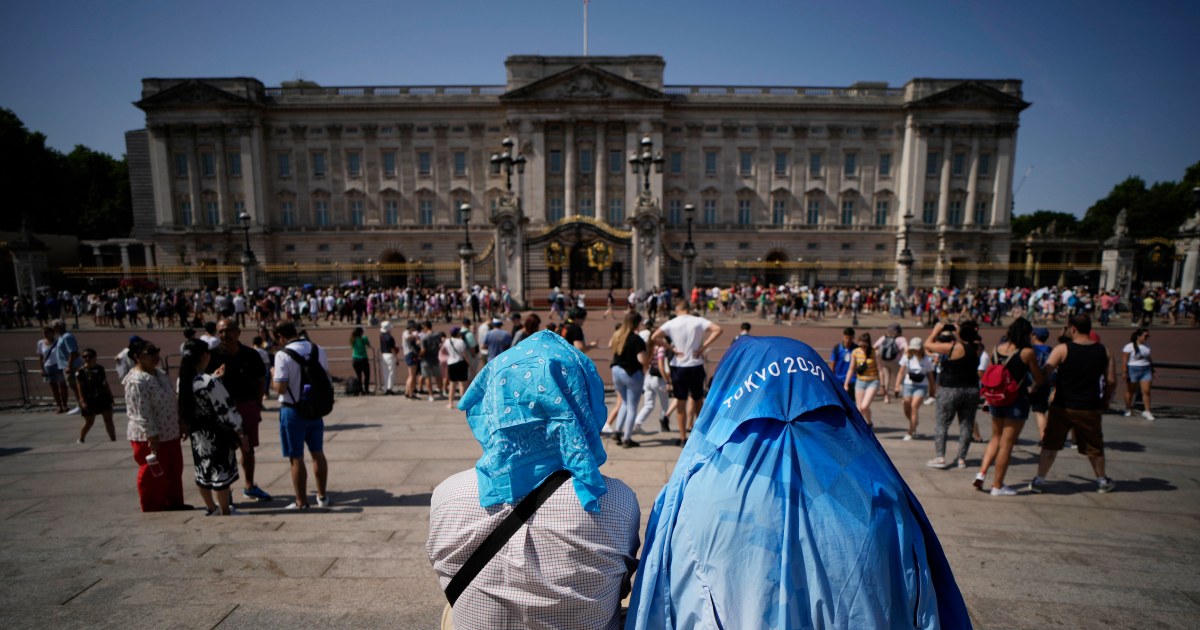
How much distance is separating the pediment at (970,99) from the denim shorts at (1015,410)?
46.7m

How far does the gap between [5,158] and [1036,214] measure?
440 ft

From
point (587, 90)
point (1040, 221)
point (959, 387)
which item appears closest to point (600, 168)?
point (587, 90)

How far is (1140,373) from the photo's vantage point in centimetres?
830

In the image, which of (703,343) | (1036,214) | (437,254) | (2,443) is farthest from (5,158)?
(1036,214)

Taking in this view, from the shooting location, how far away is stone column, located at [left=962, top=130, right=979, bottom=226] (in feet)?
144

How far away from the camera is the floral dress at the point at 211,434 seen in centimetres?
469

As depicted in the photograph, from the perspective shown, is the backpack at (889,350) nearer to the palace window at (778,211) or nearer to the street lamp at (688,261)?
the street lamp at (688,261)

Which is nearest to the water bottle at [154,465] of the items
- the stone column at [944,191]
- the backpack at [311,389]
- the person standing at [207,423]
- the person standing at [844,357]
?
the person standing at [207,423]

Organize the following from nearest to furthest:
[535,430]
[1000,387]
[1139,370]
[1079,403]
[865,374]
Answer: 1. [535,430]
2. [1079,403]
3. [1000,387]
4. [865,374]
5. [1139,370]

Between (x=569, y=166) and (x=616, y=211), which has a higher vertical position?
(x=569, y=166)

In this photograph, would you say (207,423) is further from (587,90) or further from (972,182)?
(972,182)

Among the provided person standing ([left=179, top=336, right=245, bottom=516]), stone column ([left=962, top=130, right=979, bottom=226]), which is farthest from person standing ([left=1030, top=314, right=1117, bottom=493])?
stone column ([left=962, top=130, right=979, bottom=226])

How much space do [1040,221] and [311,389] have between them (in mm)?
116175

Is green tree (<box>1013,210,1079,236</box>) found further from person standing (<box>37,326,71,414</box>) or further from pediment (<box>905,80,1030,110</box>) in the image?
person standing (<box>37,326,71,414</box>)
